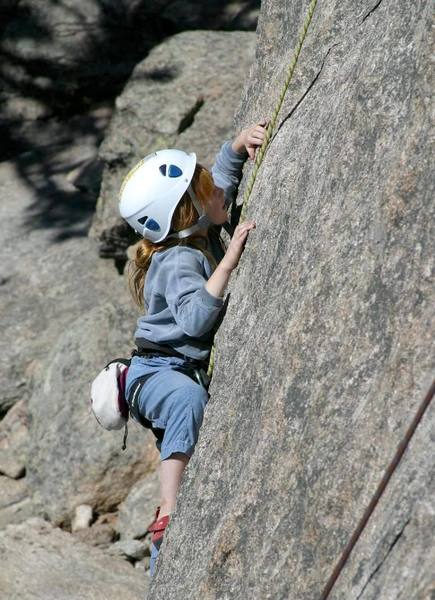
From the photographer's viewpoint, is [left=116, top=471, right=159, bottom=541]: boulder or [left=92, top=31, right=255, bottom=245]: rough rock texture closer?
[left=116, top=471, right=159, bottom=541]: boulder

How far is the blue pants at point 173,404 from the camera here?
5258 millimetres

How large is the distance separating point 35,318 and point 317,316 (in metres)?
5.94

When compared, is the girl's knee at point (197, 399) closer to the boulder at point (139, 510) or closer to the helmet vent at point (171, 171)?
the helmet vent at point (171, 171)

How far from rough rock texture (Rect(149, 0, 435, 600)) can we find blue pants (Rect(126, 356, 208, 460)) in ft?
0.39

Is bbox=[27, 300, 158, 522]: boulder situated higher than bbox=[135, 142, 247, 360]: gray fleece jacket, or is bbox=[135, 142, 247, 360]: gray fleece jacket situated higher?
bbox=[135, 142, 247, 360]: gray fleece jacket

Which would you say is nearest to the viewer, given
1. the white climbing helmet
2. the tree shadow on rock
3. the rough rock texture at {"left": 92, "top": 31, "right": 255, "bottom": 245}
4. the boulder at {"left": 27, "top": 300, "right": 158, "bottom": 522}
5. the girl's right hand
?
the girl's right hand

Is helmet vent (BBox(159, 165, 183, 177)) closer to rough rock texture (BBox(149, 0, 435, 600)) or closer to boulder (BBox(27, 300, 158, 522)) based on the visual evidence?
rough rock texture (BBox(149, 0, 435, 600))

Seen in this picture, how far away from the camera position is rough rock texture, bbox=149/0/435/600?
3.81m

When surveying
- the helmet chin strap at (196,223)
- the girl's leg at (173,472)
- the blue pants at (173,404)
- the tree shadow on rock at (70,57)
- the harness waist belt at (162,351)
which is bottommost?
the tree shadow on rock at (70,57)

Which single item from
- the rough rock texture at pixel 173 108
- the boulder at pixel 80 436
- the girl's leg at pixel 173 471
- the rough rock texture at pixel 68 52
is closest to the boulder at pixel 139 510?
the boulder at pixel 80 436

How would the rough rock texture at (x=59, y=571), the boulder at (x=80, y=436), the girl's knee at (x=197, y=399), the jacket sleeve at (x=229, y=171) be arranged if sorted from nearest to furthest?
the girl's knee at (x=197, y=399)
the jacket sleeve at (x=229, y=171)
the rough rock texture at (x=59, y=571)
the boulder at (x=80, y=436)

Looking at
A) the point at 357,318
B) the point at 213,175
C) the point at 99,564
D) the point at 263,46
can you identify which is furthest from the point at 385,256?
the point at 99,564

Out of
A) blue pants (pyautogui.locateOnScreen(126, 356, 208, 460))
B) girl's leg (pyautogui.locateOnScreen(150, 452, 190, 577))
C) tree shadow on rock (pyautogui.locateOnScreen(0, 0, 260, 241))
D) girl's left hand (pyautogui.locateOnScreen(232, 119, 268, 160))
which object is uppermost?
girl's left hand (pyautogui.locateOnScreen(232, 119, 268, 160))

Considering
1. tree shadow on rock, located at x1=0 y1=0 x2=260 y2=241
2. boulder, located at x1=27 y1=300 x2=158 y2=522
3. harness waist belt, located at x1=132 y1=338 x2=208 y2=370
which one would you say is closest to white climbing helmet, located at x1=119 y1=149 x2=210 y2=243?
harness waist belt, located at x1=132 y1=338 x2=208 y2=370
